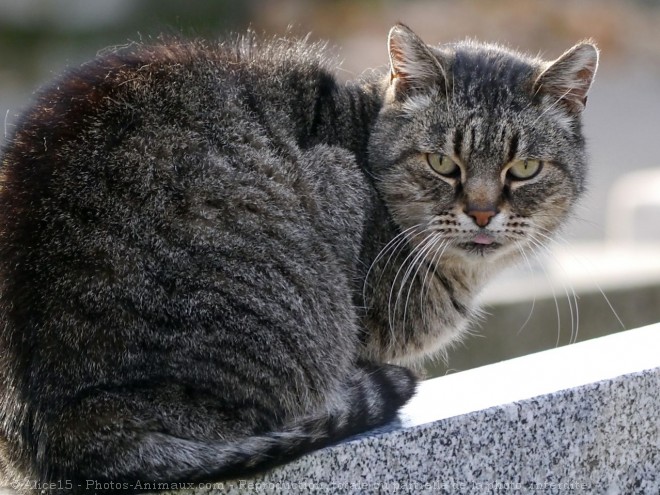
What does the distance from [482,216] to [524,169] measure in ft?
0.67

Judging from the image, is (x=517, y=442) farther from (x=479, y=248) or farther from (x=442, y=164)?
(x=442, y=164)

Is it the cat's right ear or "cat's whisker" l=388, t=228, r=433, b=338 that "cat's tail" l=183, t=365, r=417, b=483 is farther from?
the cat's right ear

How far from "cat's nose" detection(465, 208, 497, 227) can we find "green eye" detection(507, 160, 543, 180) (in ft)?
0.46

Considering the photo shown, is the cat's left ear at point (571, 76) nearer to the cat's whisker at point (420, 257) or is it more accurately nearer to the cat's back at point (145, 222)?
Answer: the cat's whisker at point (420, 257)

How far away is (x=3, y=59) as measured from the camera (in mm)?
12211

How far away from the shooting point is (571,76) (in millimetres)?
2971

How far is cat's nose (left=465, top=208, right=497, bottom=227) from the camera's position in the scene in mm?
2834

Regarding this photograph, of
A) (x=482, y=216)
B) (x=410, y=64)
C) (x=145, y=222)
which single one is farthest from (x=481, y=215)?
(x=145, y=222)

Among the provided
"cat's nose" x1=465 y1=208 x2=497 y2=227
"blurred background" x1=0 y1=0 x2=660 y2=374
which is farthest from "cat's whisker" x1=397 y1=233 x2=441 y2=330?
"blurred background" x1=0 y1=0 x2=660 y2=374

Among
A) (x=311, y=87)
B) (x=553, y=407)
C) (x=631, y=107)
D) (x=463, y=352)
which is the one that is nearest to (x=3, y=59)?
(x=631, y=107)

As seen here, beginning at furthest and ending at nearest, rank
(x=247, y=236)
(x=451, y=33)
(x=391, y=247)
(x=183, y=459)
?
1. (x=451, y=33)
2. (x=391, y=247)
3. (x=247, y=236)
4. (x=183, y=459)

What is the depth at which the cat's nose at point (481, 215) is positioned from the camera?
2.83 metres

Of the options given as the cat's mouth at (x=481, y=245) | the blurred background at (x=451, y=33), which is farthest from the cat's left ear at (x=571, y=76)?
the blurred background at (x=451, y=33)

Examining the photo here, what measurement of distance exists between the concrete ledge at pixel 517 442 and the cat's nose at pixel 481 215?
0.44m
